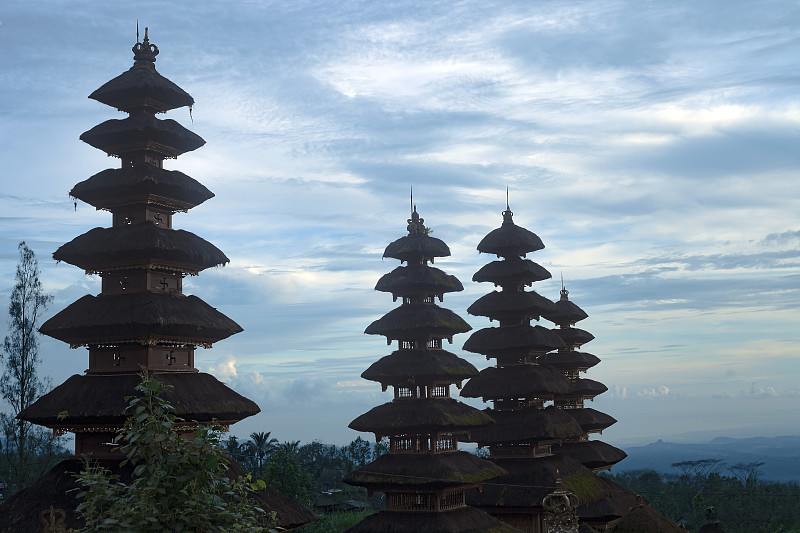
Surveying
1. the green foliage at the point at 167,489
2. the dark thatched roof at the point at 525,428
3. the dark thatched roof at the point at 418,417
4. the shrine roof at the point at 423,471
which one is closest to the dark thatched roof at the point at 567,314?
the dark thatched roof at the point at 525,428

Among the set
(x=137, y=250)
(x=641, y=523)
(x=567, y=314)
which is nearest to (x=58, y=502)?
(x=137, y=250)

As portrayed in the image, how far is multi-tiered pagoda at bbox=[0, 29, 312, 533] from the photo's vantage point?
26828 mm

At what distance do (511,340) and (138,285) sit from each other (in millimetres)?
24619

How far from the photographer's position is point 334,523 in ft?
227

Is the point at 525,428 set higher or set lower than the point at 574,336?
lower

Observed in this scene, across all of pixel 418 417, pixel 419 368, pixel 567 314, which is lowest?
pixel 418 417

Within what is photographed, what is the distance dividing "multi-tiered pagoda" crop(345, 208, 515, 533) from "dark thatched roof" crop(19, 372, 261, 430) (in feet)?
35.7

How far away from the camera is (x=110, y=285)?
30484 millimetres

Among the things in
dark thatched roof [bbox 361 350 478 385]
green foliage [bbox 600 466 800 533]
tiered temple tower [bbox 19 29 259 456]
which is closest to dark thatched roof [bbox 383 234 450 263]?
dark thatched roof [bbox 361 350 478 385]

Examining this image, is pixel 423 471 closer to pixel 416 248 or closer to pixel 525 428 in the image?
pixel 525 428

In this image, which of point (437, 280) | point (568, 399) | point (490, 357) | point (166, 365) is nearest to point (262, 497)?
point (166, 365)

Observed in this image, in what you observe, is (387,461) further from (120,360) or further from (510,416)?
(120,360)

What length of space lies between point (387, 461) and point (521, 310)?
1450 centimetres

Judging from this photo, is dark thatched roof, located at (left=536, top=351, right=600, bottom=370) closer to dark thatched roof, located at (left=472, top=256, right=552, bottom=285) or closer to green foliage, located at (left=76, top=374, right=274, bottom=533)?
dark thatched roof, located at (left=472, top=256, right=552, bottom=285)
